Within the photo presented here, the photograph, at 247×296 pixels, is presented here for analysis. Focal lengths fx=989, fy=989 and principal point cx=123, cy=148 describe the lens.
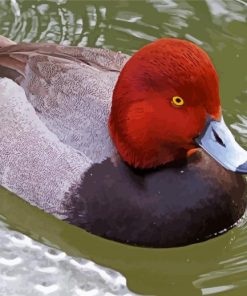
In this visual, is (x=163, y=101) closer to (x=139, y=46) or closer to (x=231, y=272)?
(x=231, y=272)

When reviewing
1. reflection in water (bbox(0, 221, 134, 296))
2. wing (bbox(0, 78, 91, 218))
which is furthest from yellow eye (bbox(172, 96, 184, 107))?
reflection in water (bbox(0, 221, 134, 296))

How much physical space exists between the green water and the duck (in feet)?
0.41

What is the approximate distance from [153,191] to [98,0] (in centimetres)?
214

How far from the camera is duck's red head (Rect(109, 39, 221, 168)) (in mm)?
4270

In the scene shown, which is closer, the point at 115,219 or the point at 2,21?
the point at 115,219

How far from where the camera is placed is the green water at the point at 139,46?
187 inches

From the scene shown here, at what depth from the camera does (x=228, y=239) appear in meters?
4.87

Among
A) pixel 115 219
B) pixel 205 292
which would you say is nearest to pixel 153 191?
pixel 115 219

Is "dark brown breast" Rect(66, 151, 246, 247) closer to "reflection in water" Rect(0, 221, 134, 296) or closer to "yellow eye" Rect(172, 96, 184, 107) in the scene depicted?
"reflection in water" Rect(0, 221, 134, 296)

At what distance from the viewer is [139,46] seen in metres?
6.13

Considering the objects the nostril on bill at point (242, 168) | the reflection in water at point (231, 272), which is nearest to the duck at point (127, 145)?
the nostril on bill at point (242, 168)

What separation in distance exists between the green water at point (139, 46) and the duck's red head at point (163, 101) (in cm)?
53

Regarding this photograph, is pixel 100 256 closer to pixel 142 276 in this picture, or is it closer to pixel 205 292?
pixel 142 276

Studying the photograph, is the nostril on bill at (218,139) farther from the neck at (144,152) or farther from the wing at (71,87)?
the wing at (71,87)
